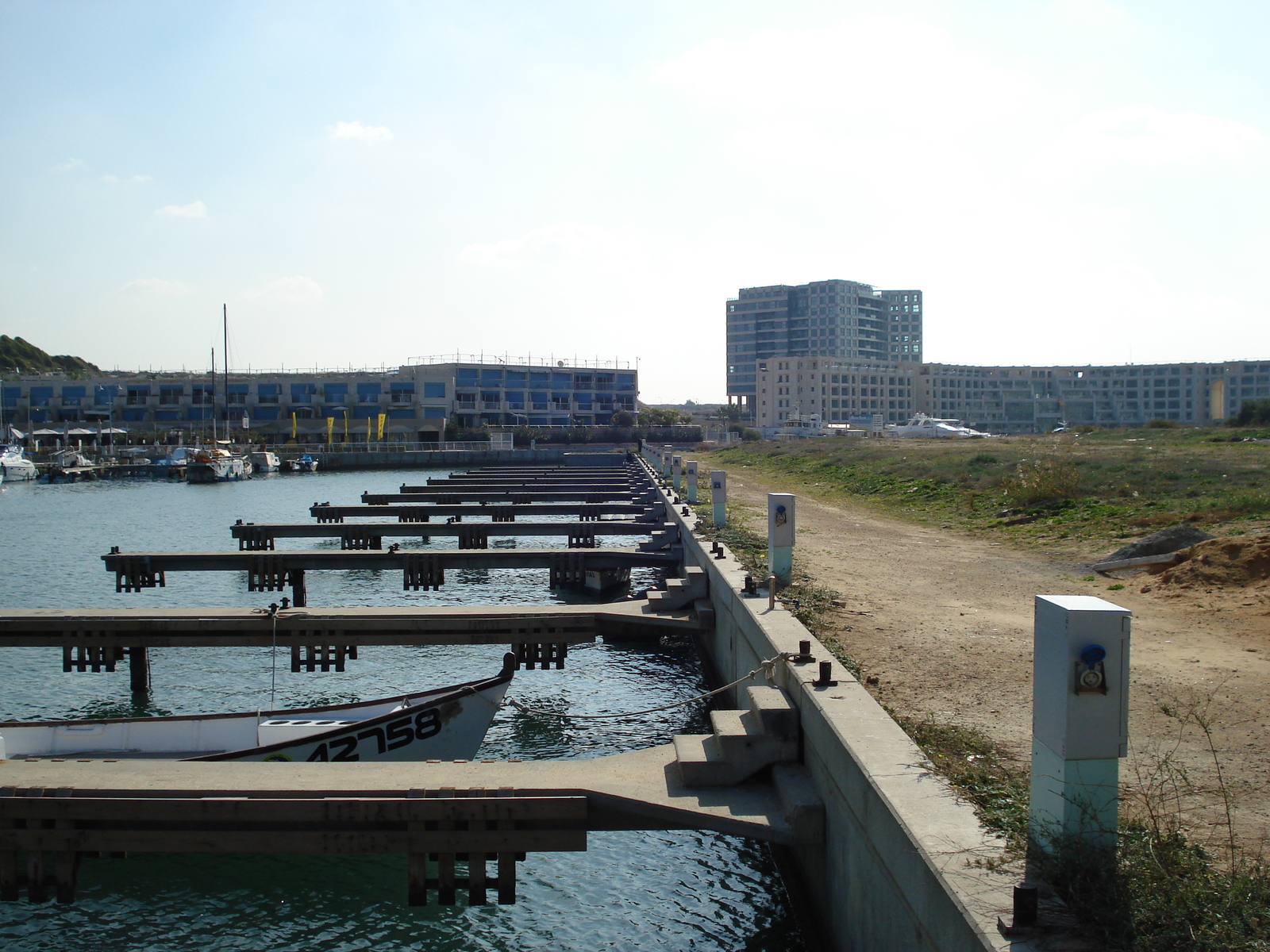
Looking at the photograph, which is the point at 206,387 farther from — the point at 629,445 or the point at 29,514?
the point at 29,514

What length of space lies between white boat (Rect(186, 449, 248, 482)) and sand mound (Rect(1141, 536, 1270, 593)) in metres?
72.7

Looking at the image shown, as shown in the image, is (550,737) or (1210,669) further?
(550,737)

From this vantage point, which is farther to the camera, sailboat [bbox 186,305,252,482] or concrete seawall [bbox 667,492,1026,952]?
sailboat [bbox 186,305,252,482]

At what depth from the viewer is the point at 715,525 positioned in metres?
20.8

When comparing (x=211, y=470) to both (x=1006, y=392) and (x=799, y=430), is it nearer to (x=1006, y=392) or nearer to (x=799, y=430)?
(x=799, y=430)

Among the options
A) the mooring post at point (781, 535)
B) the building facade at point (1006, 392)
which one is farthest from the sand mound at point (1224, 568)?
the building facade at point (1006, 392)

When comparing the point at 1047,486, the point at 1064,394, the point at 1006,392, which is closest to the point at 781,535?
the point at 1047,486

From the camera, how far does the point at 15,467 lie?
74.9 m

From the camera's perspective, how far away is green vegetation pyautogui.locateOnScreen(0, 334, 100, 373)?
6998 inches

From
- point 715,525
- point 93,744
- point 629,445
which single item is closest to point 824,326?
point 629,445

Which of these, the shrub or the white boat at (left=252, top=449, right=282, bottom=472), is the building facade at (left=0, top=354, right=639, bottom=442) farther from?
the shrub

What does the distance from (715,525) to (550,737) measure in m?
9.01

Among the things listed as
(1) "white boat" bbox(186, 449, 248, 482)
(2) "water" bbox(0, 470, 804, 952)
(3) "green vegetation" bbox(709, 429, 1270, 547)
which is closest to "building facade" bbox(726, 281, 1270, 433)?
(1) "white boat" bbox(186, 449, 248, 482)

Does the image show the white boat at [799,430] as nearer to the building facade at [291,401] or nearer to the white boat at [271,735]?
the building facade at [291,401]
